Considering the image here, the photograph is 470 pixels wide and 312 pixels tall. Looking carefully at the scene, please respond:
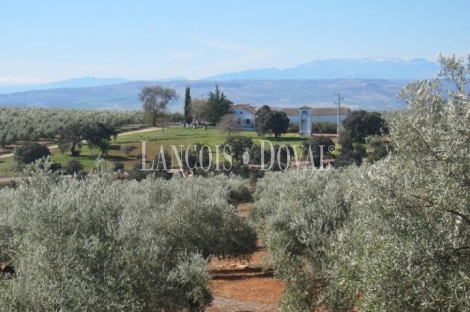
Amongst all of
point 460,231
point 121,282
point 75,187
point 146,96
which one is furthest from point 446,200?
point 146,96

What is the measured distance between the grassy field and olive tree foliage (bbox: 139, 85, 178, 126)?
14.6 m

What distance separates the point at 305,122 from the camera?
295 ft

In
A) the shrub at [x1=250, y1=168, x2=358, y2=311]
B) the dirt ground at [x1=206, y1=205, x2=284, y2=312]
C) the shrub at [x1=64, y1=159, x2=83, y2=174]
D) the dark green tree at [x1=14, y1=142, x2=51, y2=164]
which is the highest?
the shrub at [x1=250, y1=168, x2=358, y2=311]

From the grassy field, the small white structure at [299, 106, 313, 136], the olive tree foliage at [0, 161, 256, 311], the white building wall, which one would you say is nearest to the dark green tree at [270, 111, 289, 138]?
the grassy field

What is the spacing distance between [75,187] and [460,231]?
7944mm

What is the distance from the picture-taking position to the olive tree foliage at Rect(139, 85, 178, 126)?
104 metres

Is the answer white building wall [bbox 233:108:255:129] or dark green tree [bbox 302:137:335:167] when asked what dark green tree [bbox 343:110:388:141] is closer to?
dark green tree [bbox 302:137:335:167]

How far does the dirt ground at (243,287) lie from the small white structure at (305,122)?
59931mm

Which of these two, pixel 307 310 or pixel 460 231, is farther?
pixel 307 310

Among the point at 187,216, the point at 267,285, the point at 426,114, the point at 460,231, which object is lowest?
the point at 267,285

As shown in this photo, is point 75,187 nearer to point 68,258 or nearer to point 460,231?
point 68,258

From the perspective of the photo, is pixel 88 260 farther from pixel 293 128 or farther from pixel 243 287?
pixel 293 128

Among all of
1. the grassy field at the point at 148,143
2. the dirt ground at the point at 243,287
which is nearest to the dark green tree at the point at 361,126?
the grassy field at the point at 148,143

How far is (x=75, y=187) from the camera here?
1186 centimetres
